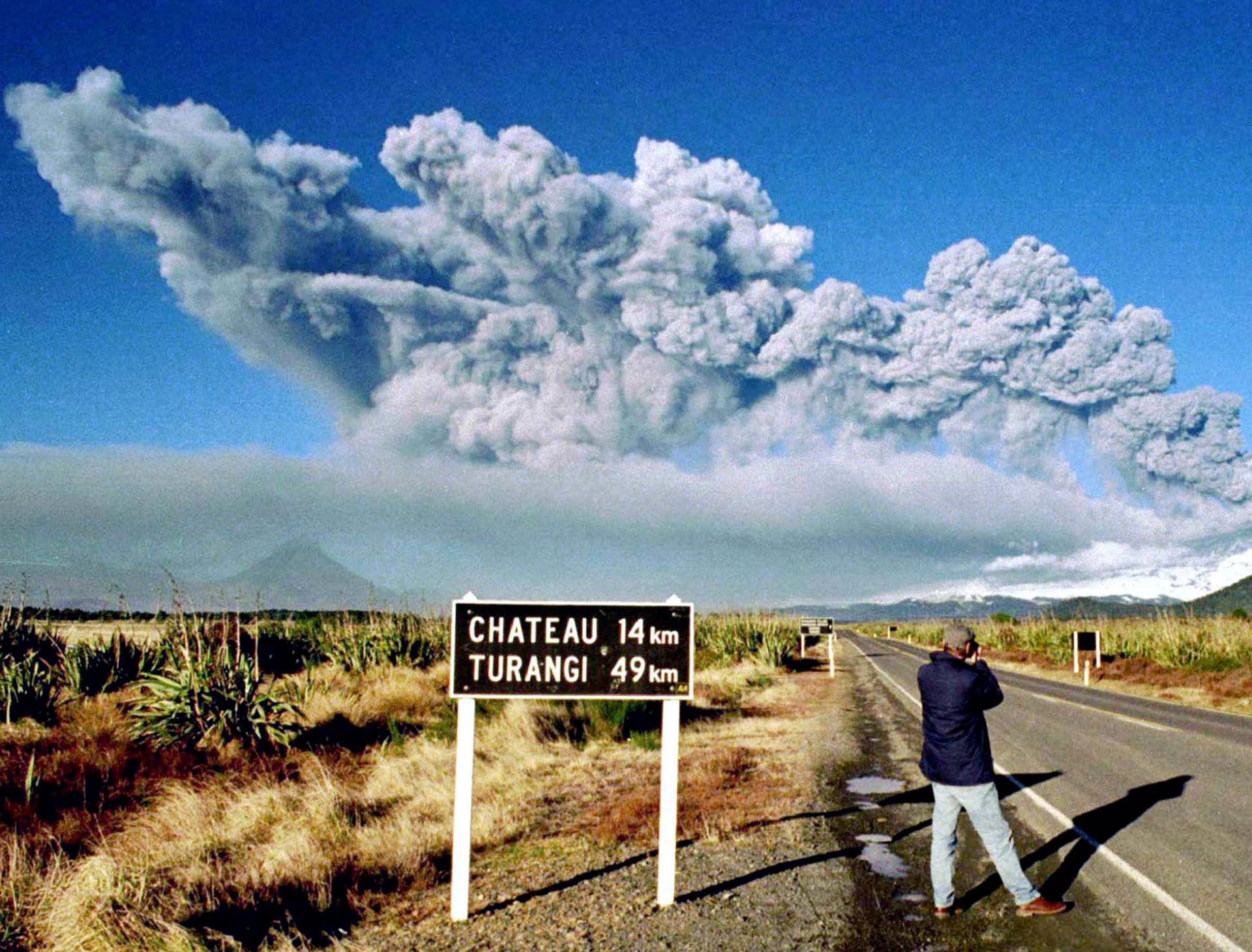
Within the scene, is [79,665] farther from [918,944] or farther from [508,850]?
[918,944]

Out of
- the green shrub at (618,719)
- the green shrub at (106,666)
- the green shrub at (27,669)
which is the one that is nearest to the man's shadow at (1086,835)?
the green shrub at (618,719)

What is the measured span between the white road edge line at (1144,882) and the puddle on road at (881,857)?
1564mm

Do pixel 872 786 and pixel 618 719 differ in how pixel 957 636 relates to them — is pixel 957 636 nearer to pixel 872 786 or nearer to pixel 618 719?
pixel 872 786

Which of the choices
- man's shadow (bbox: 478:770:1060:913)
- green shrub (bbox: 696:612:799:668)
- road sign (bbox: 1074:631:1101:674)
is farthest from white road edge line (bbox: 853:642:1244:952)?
road sign (bbox: 1074:631:1101:674)

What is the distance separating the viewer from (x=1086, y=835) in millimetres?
8078

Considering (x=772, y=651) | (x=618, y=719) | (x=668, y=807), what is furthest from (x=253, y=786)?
(x=772, y=651)

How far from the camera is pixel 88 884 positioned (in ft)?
18.6

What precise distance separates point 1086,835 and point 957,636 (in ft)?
11.0

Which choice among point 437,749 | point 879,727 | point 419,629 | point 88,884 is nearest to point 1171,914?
point 88,884

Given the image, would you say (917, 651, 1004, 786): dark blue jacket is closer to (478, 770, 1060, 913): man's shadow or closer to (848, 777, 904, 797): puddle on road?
(478, 770, 1060, 913): man's shadow

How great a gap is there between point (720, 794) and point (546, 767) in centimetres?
296

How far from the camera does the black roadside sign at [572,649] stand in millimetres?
6352

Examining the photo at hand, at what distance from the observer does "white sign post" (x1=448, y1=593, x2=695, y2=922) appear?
6293mm

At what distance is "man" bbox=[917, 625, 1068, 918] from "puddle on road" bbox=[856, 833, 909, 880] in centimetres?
104
